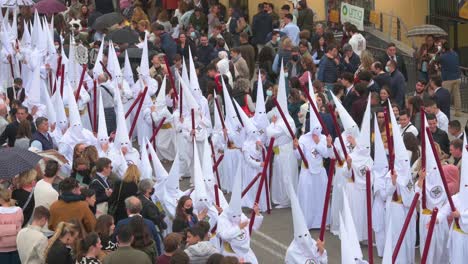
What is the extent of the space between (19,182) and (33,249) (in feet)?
6.02

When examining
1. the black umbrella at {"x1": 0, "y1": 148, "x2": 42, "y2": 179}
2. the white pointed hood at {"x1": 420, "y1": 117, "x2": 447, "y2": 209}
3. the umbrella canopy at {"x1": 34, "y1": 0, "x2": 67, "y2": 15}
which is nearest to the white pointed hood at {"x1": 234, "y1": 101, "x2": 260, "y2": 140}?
the white pointed hood at {"x1": 420, "y1": 117, "x2": 447, "y2": 209}

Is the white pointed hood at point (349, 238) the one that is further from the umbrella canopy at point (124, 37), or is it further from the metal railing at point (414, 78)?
the umbrella canopy at point (124, 37)

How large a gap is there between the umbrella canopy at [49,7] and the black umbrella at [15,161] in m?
13.3

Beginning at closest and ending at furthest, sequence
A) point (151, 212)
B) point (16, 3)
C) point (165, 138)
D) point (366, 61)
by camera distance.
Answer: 1. point (151, 212)
2. point (165, 138)
3. point (366, 61)
4. point (16, 3)

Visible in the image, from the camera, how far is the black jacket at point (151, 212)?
13.5m

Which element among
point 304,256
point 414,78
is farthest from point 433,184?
point 414,78

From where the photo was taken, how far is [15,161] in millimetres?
14297

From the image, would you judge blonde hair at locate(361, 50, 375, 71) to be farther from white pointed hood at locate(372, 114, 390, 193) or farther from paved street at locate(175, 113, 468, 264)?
white pointed hood at locate(372, 114, 390, 193)

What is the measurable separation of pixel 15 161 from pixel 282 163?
187 inches

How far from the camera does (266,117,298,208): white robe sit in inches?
676

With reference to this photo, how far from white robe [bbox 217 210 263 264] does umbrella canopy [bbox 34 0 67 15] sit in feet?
49.0

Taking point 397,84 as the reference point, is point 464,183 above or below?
below

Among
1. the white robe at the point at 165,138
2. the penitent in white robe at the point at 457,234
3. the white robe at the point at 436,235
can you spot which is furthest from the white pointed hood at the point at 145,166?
the white robe at the point at 165,138

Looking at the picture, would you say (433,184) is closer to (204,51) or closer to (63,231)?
(63,231)
